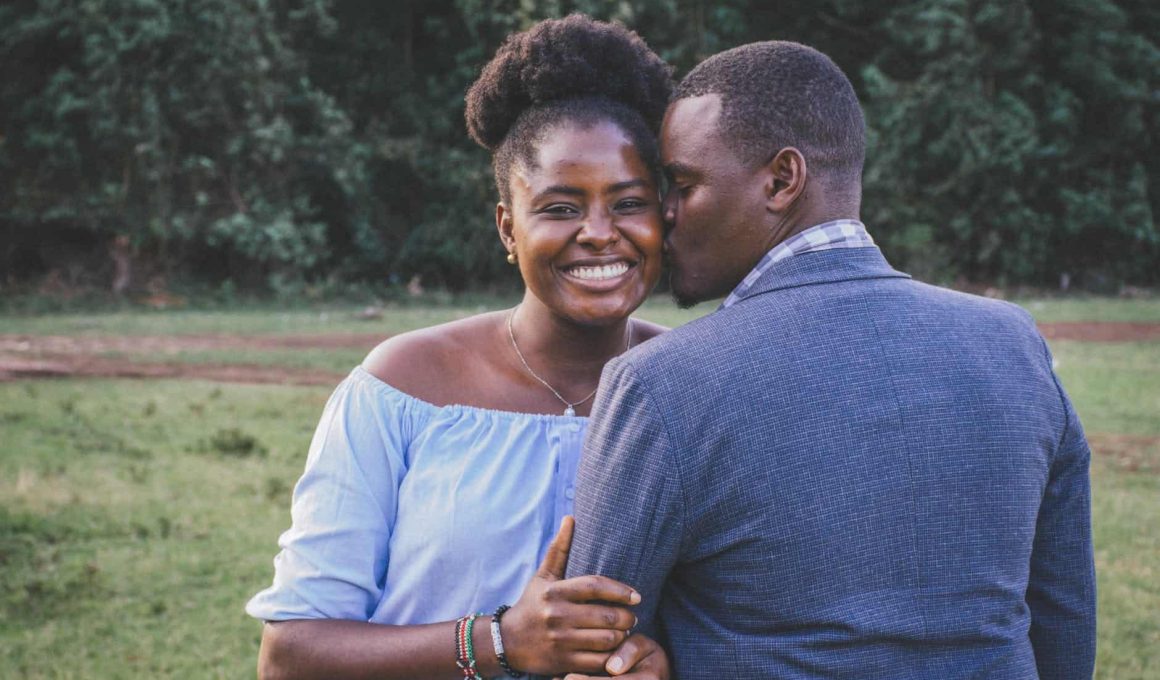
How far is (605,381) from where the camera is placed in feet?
6.39

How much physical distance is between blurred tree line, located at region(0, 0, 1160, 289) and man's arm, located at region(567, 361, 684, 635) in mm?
21228

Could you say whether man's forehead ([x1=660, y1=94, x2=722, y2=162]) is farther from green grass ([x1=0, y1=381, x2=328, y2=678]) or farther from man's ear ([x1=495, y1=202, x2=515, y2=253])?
green grass ([x1=0, y1=381, x2=328, y2=678])

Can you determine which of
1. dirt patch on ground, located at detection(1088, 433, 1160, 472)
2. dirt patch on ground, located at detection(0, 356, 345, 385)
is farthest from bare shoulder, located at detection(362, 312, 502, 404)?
dirt patch on ground, located at detection(0, 356, 345, 385)

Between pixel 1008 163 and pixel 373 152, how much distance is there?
13.8 metres

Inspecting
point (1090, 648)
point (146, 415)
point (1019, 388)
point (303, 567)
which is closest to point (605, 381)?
point (1019, 388)

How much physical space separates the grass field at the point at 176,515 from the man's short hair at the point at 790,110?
3.73 metres

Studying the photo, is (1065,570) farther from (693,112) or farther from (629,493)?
(693,112)

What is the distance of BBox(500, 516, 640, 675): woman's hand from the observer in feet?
6.34

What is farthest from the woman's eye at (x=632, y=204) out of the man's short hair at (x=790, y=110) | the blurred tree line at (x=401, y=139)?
the blurred tree line at (x=401, y=139)

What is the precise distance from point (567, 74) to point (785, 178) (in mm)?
733

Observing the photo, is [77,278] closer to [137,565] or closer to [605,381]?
[137,565]

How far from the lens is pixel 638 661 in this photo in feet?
6.49

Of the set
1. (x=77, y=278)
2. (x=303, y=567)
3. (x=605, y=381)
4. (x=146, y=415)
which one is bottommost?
(x=77, y=278)

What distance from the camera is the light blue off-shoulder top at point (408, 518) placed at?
2391mm
